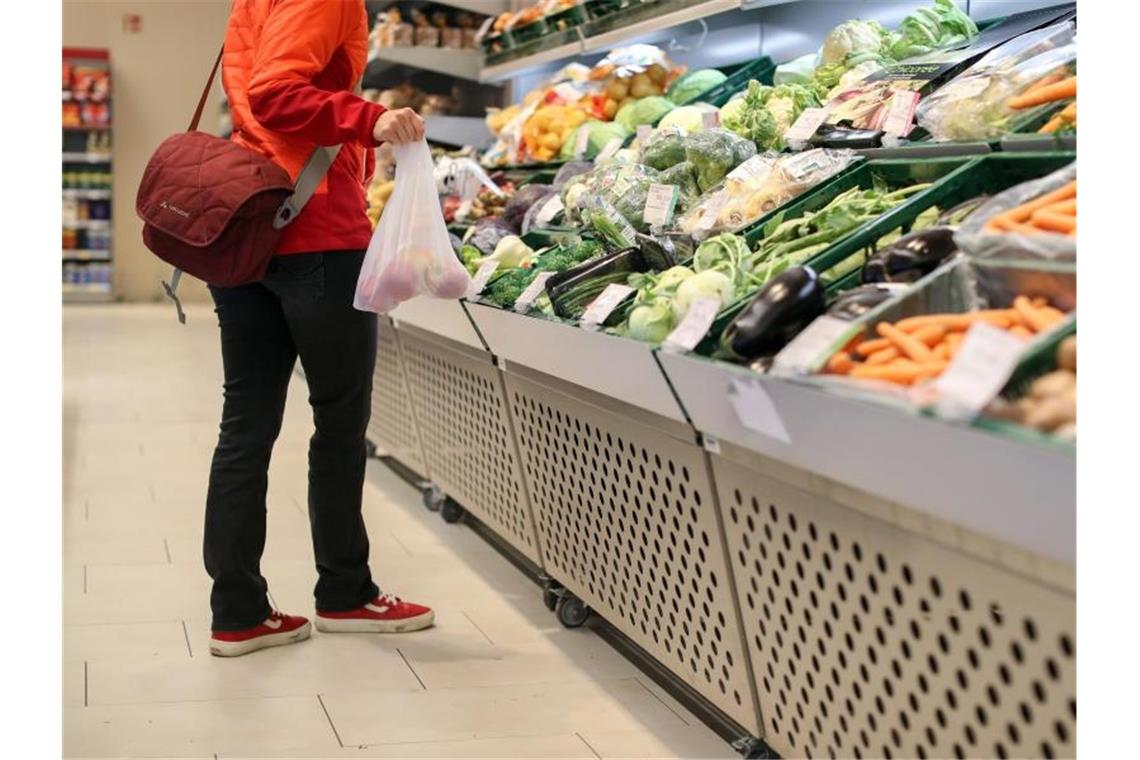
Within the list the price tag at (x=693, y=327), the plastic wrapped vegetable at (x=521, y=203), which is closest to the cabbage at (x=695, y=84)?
the plastic wrapped vegetable at (x=521, y=203)

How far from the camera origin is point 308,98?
2947 millimetres

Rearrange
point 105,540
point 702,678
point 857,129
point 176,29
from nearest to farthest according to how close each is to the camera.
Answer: point 702,678, point 857,129, point 105,540, point 176,29

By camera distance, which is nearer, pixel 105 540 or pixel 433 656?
pixel 433 656

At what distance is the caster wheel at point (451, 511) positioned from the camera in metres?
4.63

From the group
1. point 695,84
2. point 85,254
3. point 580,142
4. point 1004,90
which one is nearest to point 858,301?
point 1004,90

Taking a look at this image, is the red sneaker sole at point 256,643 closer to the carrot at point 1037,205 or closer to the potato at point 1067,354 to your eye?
the carrot at point 1037,205

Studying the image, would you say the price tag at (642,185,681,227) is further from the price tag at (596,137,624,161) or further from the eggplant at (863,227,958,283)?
the eggplant at (863,227,958,283)

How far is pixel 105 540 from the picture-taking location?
14.3ft

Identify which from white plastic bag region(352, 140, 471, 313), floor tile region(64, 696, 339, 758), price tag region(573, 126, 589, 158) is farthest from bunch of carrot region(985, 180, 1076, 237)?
price tag region(573, 126, 589, 158)

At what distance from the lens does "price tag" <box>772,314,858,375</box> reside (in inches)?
76.9

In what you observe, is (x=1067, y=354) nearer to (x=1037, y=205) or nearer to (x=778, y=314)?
(x=1037, y=205)

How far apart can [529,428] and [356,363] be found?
0.49 m
